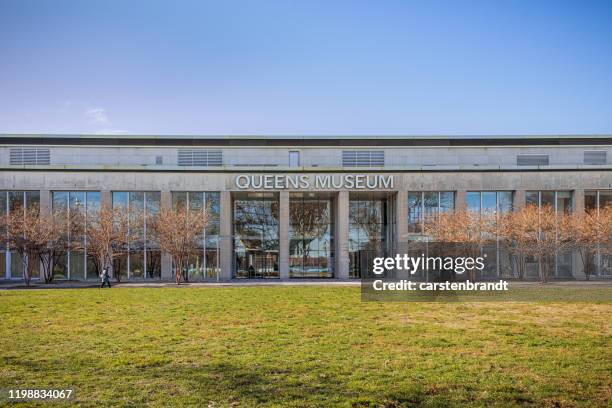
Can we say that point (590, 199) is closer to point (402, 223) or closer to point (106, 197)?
point (402, 223)

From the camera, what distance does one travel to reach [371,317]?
18.3 m

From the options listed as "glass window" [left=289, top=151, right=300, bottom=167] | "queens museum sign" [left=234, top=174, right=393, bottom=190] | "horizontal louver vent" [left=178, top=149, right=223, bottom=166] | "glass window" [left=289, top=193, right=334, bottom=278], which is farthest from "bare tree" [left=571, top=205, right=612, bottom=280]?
"horizontal louver vent" [left=178, top=149, right=223, bottom=166]

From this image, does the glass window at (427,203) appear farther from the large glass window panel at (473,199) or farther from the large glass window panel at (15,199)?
the large glass window panel at (15,199)

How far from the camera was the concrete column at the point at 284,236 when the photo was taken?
44.2 m

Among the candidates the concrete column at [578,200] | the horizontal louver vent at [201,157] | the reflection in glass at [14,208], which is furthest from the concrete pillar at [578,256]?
the reflection in glass at [14,208]

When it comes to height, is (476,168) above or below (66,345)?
above

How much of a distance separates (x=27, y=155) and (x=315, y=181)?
28131 millimetres

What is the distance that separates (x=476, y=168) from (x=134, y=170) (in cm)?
2967

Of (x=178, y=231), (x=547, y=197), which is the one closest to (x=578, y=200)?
(x=547, y=197)

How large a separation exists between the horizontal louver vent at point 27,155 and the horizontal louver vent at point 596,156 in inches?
2069

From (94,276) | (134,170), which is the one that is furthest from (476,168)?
(94,276)

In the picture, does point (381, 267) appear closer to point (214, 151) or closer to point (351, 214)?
point (351, 214)

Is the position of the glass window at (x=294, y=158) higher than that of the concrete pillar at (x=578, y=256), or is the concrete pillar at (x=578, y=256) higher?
the glass window at (x=294, y=158)

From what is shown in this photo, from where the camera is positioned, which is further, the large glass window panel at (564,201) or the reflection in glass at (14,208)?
the large glass window panel at (564,201)
